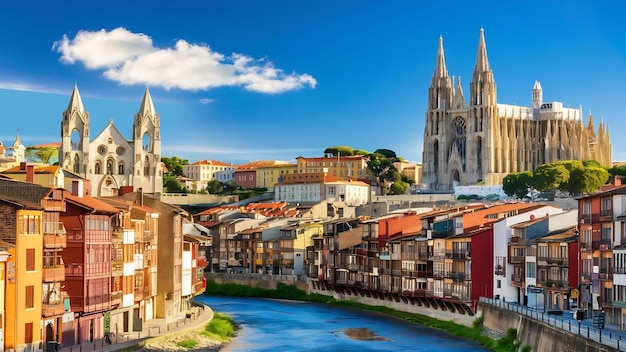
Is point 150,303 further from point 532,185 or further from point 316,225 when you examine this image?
point 532,185

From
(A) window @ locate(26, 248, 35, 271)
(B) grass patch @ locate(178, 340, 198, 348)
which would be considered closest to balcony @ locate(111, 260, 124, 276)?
(B) grass patch @ locate(178, 340, 198, 348)

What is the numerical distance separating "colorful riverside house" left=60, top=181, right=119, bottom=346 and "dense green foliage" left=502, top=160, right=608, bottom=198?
115461 millimetres

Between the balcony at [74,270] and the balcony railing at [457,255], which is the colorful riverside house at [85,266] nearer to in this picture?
the balcony at [74,270]

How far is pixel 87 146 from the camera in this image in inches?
7190

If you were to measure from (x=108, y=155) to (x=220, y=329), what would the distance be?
395ft

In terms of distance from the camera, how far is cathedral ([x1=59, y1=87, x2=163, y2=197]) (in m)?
181

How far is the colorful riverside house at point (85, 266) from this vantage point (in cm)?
5131

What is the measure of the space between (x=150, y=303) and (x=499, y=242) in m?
21.4

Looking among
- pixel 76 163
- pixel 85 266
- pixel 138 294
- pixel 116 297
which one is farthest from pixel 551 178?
pixel 85 266

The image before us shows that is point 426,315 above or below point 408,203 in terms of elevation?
below

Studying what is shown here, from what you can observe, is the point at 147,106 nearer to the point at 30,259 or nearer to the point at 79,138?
the point at 79,138

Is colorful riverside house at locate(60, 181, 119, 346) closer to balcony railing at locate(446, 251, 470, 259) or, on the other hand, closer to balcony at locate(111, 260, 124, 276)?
balcony at locate(111, 260, 124, 276)

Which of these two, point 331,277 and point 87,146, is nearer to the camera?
point 331,277

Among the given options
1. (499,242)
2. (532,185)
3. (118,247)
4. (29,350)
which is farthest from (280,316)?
(532,185)
